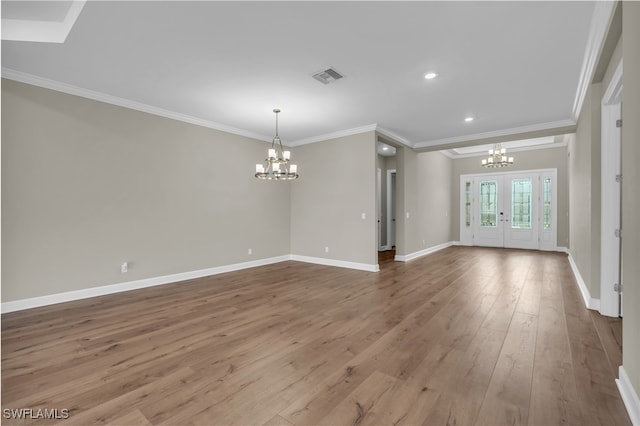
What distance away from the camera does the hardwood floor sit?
5.64 feet

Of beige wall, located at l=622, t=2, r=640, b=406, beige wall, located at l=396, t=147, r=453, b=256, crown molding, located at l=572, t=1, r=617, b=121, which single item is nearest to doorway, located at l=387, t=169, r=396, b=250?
beige wall, located at l=396, t=147, r=453, b=256

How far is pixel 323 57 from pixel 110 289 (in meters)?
4.44

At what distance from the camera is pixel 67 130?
385 cm

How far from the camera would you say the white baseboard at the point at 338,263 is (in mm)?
5695

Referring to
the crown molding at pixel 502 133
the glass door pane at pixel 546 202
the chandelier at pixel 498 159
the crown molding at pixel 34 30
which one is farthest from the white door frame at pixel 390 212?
the crown molding at pixel 34 30

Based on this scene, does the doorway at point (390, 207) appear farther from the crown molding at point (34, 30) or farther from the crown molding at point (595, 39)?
the crown molding at point (34, 30)

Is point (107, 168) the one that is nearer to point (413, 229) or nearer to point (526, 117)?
point (413, 229)

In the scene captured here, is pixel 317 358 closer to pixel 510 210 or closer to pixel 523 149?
pixel 510 210

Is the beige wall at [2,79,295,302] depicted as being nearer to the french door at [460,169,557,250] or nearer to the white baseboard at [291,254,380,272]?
the white baseboard at [291,254,380,272]

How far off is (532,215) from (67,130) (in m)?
11.2

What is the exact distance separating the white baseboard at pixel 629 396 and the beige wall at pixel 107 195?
5.47m

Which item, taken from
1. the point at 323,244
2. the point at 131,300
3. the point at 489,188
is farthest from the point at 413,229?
the point at 131,300

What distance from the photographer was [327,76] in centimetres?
355

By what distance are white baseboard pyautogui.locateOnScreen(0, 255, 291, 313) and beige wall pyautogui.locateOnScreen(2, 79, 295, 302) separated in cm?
7
